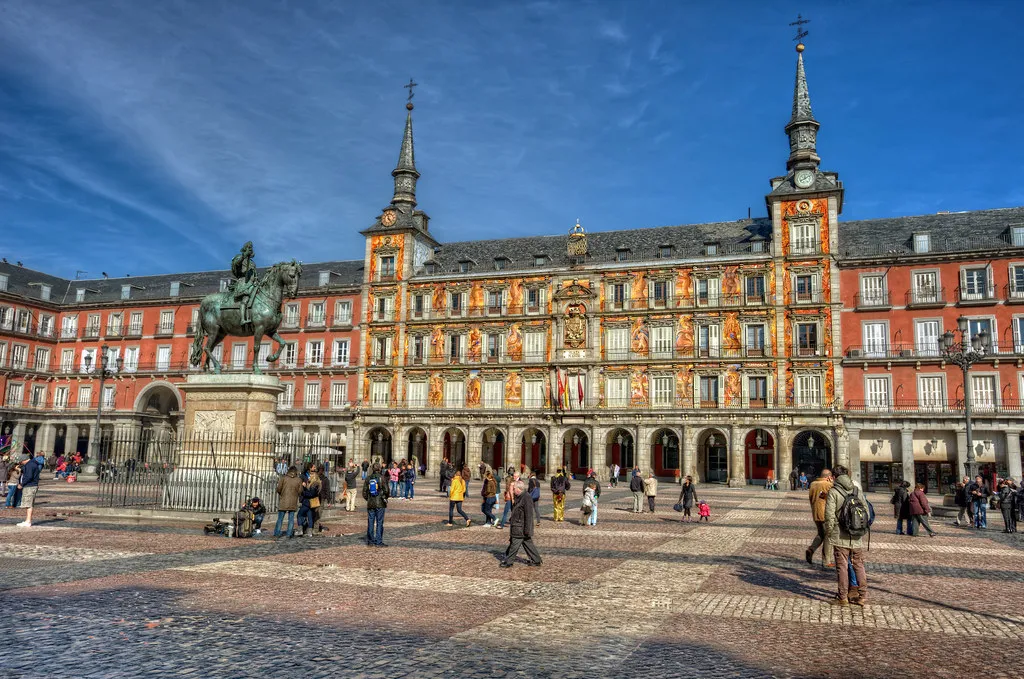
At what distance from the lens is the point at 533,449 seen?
5572cm

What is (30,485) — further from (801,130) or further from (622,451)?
(801,130)

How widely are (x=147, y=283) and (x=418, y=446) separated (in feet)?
101

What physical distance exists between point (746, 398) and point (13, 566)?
1656 inches

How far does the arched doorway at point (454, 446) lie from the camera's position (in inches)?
2184

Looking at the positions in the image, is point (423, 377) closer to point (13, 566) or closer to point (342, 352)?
point (342, 352)

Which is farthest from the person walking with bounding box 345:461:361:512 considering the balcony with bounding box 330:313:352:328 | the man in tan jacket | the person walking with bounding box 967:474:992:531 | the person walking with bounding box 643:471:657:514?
the balcony with bounding box 330:313:352:328

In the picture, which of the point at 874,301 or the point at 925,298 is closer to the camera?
the point at 925,298

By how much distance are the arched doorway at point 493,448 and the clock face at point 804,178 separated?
25.9m

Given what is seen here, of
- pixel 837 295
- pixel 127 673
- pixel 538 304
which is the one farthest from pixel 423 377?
pixel 127 673

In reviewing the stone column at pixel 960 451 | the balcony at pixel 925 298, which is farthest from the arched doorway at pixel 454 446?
the stone column at pixel 960 451

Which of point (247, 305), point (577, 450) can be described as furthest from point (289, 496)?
point (577, 450)

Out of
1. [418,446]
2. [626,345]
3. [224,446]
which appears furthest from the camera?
[418,446]

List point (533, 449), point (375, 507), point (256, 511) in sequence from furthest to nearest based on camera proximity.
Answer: point (533, 449) < point (256, 511) < point (375, 507)

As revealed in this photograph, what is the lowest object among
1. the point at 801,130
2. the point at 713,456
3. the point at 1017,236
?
the point at 713,456
